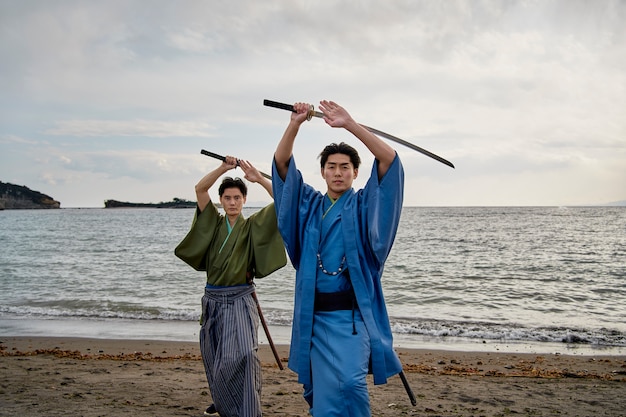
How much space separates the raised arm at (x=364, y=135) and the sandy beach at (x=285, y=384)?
9.58 ft

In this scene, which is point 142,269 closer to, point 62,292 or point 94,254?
point 62,292

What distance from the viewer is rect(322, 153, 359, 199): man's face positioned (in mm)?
3244

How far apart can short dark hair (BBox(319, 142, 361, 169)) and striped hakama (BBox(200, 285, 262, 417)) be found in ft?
5.52

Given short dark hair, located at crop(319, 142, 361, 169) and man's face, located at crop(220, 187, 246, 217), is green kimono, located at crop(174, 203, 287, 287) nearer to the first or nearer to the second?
man's face, located at crop(220, 187, 246, 217)

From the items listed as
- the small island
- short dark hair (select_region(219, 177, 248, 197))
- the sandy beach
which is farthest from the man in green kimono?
the small island

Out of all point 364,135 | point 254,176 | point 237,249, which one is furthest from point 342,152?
point 237,249

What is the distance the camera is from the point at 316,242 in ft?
10.4

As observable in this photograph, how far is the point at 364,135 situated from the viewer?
120 inches

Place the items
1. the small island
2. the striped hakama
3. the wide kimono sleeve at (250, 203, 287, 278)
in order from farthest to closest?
the small island < the wide kimono sleeve at (250, 203, 287, 278) < the striped hakama

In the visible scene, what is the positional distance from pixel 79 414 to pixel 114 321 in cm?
671

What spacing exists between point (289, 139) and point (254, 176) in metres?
1.12

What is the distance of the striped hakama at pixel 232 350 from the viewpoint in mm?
4285

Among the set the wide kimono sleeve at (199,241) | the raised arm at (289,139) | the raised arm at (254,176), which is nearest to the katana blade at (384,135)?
the raised arm at (289,139)

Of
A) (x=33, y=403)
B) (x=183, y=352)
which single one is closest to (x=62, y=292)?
(x=183, y=352)
